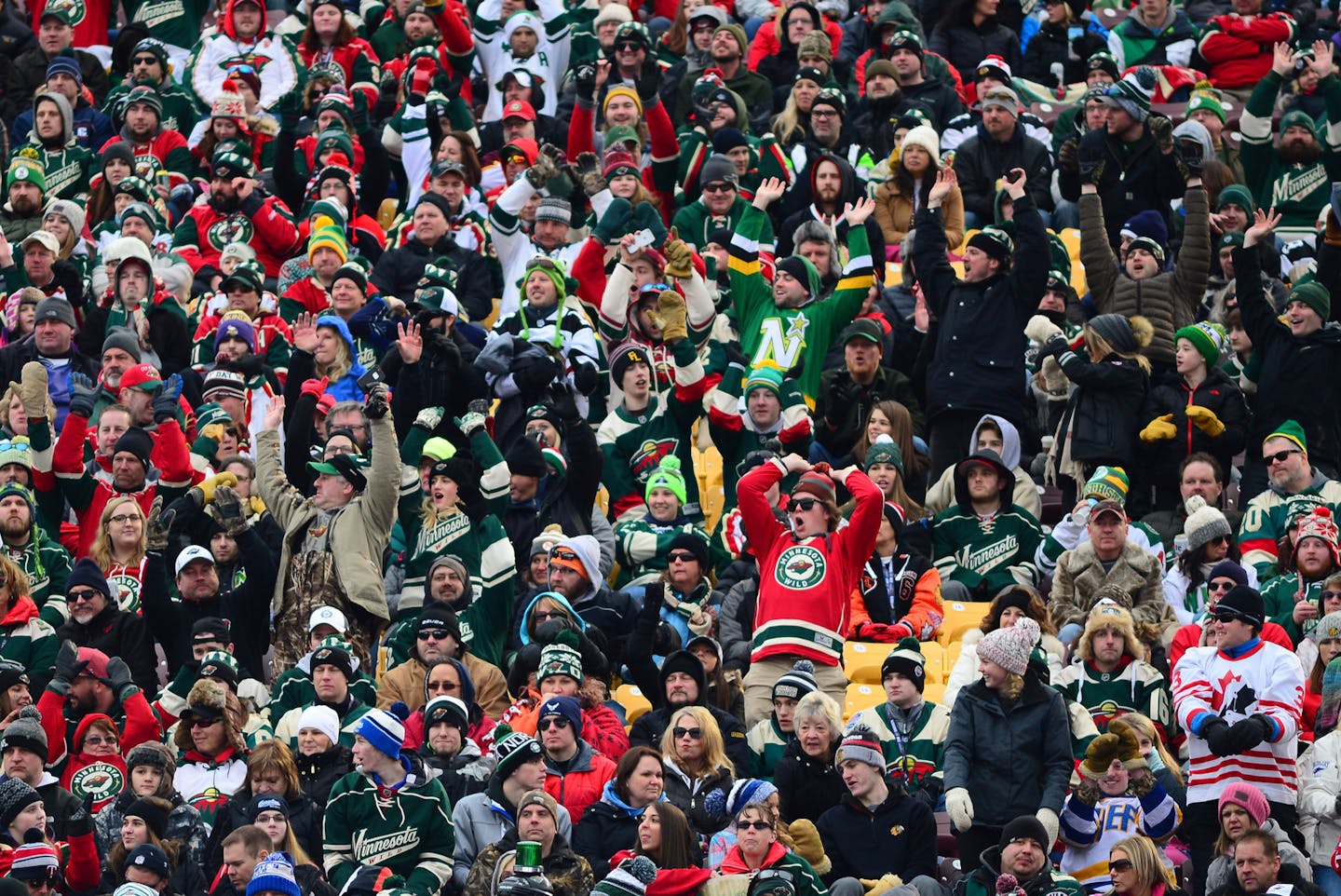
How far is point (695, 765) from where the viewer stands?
1502 cm

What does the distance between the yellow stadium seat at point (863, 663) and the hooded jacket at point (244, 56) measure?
8.72 meters

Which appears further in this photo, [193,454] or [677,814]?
[193,454]

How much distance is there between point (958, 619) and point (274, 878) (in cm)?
460

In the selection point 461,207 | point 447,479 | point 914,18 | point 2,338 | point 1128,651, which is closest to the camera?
point 1128,651

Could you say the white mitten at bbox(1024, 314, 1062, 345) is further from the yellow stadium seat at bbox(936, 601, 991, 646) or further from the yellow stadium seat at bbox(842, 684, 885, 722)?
the yellow stadium seat at bbox(842, 684, 885, 722)

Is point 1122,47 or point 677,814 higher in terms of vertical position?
point 677,814

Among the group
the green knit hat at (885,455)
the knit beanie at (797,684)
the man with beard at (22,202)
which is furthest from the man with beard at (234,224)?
the knit beanie at (797,684)

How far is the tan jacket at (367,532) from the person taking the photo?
1672 cm

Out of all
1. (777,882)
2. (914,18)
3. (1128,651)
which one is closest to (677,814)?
(777,882)

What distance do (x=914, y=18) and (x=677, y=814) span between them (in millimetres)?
10482

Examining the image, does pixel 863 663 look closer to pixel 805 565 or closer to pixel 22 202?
pixel 805 565

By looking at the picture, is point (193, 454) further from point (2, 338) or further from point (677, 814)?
point (677, 814)

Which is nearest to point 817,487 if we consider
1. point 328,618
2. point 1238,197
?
point 328,618

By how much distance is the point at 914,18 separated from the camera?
23312mm
